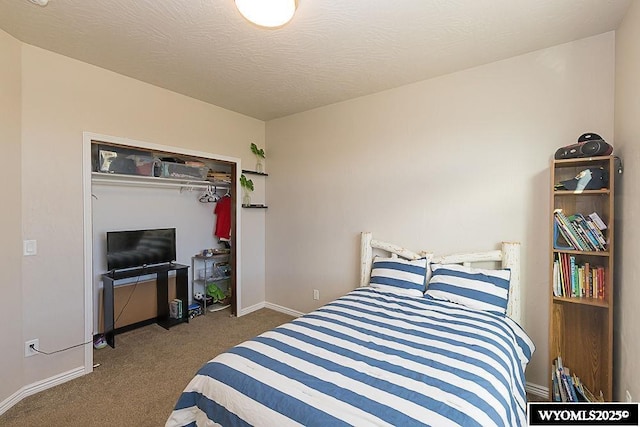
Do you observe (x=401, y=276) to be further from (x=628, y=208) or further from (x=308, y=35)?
(x=308, y=35)

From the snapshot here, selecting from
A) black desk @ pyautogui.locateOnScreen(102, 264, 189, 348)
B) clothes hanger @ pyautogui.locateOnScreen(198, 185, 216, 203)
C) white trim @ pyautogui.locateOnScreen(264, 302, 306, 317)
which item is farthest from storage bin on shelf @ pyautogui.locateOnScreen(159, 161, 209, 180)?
white trim @ pyautogui.locateOnScreen(264, 302, 306, 317)

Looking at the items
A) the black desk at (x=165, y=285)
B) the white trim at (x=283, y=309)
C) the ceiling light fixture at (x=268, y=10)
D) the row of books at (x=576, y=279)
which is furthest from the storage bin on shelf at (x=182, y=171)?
the row of books at (x=576, y=279)

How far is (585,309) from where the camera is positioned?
2129 mm

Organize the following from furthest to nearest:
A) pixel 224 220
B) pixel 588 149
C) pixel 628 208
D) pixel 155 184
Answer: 1. pixel 224 220
2. pixel 155 184
3. pixel 588 149
4. pixel 628 208

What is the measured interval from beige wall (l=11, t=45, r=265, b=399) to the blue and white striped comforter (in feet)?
5.48

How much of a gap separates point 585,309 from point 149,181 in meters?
4.34

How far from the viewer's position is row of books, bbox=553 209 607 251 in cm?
191

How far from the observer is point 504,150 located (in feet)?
7.93

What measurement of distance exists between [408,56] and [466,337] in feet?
7.01

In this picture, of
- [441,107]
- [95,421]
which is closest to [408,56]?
[441,107]

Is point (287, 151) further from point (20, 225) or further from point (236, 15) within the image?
point (20, 225)

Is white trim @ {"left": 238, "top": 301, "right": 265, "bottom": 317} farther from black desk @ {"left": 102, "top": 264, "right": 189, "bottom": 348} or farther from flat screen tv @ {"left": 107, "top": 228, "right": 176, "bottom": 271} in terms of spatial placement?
flat screen tv @ {"left": 107, "top": 228, "right": 176, "bottom": 271}

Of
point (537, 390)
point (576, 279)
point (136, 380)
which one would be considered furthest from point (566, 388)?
point (136, 380)

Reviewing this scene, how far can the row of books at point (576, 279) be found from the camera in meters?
1.94
